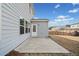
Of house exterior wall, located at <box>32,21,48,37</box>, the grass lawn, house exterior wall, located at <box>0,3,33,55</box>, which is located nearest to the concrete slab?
the grass lawn

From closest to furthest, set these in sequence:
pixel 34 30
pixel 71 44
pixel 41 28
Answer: pixel 71 44 → pixel 41 28 → pixel 34 30

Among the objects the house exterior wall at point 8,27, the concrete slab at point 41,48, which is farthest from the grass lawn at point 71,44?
the house exterior wall at point 8,27

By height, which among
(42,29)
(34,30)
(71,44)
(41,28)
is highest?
(41,28)

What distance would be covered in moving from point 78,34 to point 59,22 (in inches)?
157

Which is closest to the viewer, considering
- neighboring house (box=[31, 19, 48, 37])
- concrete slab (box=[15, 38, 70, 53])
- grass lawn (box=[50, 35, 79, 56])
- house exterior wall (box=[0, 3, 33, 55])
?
house exterior wall (box=[0, 3, 33, 55])

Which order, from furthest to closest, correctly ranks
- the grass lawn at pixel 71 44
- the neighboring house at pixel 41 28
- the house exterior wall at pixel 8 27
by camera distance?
the neighboring house at pixel 41 28
the grass lawn at pixel 71 44
the house exterior wall at pixel 8 27

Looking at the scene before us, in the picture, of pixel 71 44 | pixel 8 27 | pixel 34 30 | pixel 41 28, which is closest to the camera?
pixel 8 27

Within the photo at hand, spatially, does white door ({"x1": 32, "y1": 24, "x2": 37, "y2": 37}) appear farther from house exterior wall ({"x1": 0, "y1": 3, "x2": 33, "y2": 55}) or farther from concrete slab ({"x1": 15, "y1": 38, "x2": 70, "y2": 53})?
house exterior wall ({"x1": 0, "y1": 3, "x2": 33, "y2": 55})

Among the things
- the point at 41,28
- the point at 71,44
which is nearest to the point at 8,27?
the point at 71,44

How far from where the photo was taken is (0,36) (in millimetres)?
4281

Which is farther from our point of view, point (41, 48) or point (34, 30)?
point (34, 30)

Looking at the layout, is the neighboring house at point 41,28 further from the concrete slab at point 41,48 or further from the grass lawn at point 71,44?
the concrete slab at point 41,48

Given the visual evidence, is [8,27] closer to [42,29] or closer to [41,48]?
[41,48]

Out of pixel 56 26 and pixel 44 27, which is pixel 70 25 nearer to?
pixel 56 26
